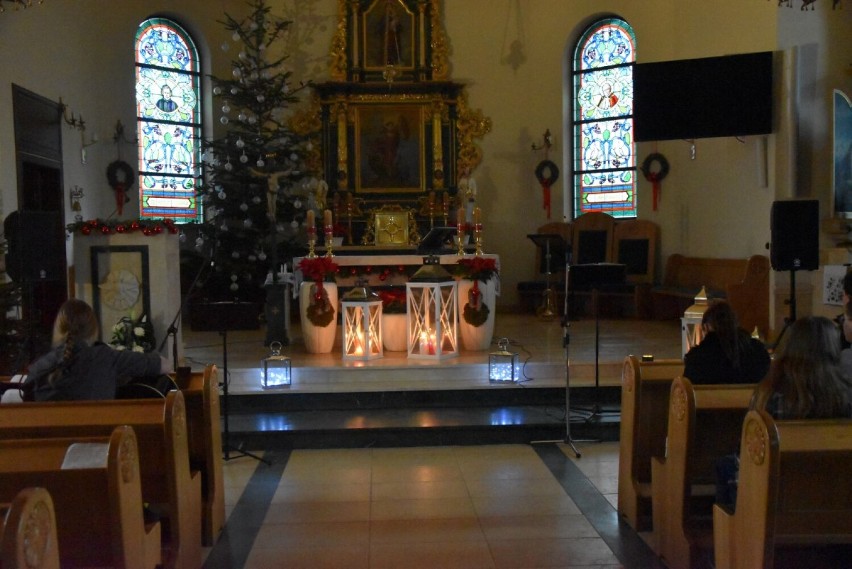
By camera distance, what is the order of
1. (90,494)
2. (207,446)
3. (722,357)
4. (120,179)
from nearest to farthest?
(90,494)
(722,357)
(207,446)
(120,179)

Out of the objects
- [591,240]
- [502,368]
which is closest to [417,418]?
[502,368]

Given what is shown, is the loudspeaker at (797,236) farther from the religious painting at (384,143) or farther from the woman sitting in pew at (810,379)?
the religious painting at (384,143)

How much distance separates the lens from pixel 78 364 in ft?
13.4

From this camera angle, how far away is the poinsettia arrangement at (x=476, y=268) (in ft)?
27.7

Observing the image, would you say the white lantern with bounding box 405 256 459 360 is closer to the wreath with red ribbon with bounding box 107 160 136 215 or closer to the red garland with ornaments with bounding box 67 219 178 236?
the red garland with ornaments with bounding box 67 219 178 236

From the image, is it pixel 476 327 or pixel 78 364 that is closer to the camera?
pixel 78 364

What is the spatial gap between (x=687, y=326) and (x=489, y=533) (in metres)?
2.98

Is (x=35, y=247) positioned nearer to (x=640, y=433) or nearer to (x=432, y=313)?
(x=432, y=313)

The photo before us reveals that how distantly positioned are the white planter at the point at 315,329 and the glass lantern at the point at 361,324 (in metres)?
0.46

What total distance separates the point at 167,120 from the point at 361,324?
19.5 feet

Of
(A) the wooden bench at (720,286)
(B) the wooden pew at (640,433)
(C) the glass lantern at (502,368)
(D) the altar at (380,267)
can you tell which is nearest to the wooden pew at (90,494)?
(B) the wooden pew at (640,433)

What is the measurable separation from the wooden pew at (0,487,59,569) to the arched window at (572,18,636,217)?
36.9 feet

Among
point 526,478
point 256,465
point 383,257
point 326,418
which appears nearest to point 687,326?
point 526,478

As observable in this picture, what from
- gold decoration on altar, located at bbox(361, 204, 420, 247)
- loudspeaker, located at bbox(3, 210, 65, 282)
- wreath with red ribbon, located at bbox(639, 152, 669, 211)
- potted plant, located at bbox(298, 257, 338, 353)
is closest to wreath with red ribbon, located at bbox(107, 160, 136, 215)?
gold decoration on altar, located at bbox(361, 204, 420, 247)
